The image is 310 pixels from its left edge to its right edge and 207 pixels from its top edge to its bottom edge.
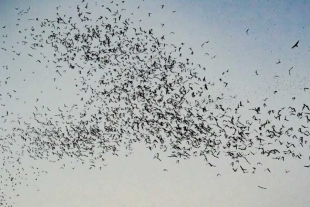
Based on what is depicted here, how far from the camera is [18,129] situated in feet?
16.9

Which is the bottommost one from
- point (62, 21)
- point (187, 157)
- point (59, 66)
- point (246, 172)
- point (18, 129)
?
point (246, 172)

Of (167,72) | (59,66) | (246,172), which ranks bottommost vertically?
(246,172)

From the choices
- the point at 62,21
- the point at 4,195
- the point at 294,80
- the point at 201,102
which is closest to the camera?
the point at 294,80

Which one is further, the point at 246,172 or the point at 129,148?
the point at 129,148

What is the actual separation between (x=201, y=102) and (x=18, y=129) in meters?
3.32

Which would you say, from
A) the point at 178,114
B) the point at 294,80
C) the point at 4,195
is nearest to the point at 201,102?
the point at 178,114

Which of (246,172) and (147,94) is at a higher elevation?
(147,94)

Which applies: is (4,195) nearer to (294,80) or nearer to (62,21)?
(62,21)

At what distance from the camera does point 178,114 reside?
472 cm

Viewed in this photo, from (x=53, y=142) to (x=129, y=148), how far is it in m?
1.42

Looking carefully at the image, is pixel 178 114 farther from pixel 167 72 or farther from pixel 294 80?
pixel 294 80

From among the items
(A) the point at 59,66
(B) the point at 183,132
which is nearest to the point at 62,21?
(A) the point at 59,66

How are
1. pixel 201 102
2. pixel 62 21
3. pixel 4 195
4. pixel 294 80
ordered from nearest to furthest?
pixel 294 80
pixel 201 102
pixel 62 21
pixel 4 195

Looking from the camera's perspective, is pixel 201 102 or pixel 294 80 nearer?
pixel 294 80
